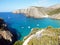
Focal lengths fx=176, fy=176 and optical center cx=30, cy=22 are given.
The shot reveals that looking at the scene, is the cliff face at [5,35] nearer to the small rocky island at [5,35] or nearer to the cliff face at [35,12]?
the small rocky island at [5,35]

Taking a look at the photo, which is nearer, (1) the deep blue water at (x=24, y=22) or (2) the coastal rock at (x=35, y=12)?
(1) the deep blue water at (x=24, y=22)

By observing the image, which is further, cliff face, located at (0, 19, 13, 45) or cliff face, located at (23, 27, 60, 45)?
cliff face, located at (0, 19, 13, 45)

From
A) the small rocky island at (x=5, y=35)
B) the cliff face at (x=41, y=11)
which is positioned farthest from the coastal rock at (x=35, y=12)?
the small rocky island at (x=5, y=35)

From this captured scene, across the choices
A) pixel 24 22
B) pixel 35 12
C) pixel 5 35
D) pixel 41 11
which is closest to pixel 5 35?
pixel 5 35

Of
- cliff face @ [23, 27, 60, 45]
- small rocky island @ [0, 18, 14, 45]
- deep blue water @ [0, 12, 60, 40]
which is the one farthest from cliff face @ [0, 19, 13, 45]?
cliff face @ [23, 27, 60, 45]

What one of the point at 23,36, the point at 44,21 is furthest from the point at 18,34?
the point at 44,21

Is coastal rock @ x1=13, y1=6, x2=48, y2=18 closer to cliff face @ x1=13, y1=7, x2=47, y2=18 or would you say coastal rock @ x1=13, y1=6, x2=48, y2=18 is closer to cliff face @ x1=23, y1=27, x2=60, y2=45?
cliff face @ x1=13, y1=7, x2=47, y2=18
